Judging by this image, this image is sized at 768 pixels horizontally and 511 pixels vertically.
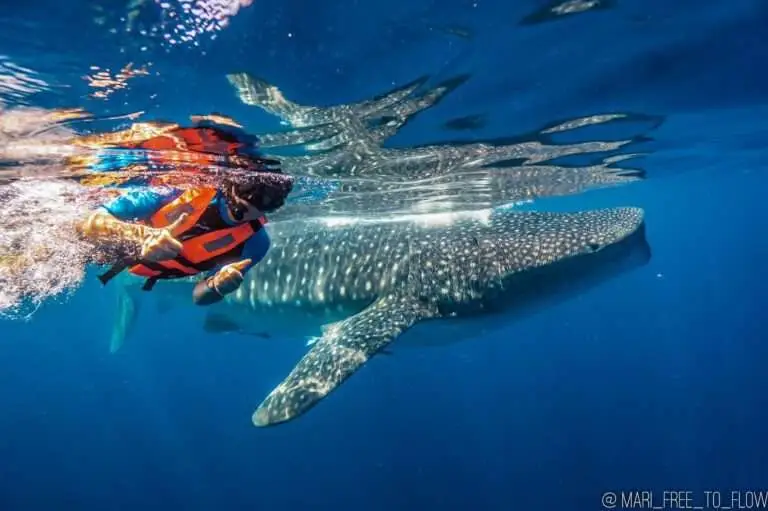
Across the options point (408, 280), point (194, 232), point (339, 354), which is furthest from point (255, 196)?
point (408, 280)

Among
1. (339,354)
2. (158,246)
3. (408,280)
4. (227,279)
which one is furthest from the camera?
(408,280)

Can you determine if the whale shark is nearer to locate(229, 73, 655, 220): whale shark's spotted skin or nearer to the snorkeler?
locate(229, 73, 655, 220): whale shark's spotted skin

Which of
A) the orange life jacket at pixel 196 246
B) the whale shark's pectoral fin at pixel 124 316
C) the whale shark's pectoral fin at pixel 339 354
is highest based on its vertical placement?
the orange life jacket at pixel 196 246

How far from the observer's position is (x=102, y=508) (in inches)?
875

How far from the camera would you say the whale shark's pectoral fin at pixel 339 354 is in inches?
232

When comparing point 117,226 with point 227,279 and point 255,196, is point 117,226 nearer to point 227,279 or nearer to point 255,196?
point 227,279

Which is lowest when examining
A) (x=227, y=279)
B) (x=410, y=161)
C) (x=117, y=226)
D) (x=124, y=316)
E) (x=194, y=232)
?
(x=124, y=316)

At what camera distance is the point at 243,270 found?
5.26 meters

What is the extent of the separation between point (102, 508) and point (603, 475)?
19572mm

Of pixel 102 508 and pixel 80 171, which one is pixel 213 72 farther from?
pixel 102 508

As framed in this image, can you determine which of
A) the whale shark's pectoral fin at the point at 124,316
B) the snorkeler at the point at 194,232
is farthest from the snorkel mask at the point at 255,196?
the whale shark's pectoral fin at the point at 124,316

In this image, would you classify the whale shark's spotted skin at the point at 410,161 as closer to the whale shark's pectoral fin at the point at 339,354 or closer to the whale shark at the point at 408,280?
the whale shark at the point at 408,280

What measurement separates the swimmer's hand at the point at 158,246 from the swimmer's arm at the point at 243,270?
0.75 m

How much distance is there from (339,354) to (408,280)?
2.53 m
